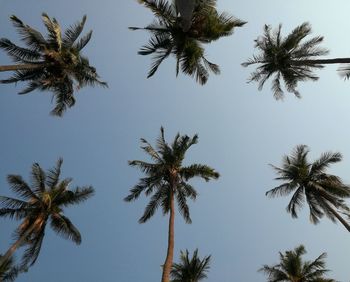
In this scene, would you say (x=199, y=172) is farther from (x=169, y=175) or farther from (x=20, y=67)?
(x=20, y=67)

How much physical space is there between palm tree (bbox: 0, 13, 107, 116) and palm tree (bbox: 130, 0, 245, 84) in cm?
362

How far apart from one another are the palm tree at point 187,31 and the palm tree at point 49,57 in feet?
11.9

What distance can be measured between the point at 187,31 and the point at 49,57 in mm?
7859

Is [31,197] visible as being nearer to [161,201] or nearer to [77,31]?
[161,201]

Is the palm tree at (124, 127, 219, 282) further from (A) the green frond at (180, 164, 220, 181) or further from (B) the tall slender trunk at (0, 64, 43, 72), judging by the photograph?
(B) the tall slender trunk at (0, 64, 43, 72)

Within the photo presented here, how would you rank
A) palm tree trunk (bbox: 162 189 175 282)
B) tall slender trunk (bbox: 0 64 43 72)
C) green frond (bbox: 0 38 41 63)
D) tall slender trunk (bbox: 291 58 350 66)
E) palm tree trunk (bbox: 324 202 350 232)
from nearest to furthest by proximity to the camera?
1. tall slender trunk (bbox: 0 64 43 72)
2. palm tree trunk (bbox: 162 189 175 282)
3. tall slender trunk (bbox: 291 58 350 66)
4. green frond (bbox: 0 38 41 63)
5. palm tree trunk (bbox: 324 202 350 232)

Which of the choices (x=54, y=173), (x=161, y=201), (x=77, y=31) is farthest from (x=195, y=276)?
(x=77, y=31)

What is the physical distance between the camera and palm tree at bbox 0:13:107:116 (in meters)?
20.5

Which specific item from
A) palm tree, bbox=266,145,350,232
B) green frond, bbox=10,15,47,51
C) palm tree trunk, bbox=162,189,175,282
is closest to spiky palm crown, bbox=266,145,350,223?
palm tree, bbox=266,145,350,232

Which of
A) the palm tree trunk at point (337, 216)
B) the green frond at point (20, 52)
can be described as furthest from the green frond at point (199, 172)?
the green frond at point (20, 52)

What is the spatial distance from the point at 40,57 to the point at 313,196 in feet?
68.4

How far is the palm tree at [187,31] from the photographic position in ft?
69.7

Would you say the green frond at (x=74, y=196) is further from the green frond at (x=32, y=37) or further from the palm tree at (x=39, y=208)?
the green frond at (x=32, y=37)

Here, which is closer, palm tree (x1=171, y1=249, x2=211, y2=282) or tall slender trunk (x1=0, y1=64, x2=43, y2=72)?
tall slender trunk (x1=0, y1=64, x2=43, y2=72)
